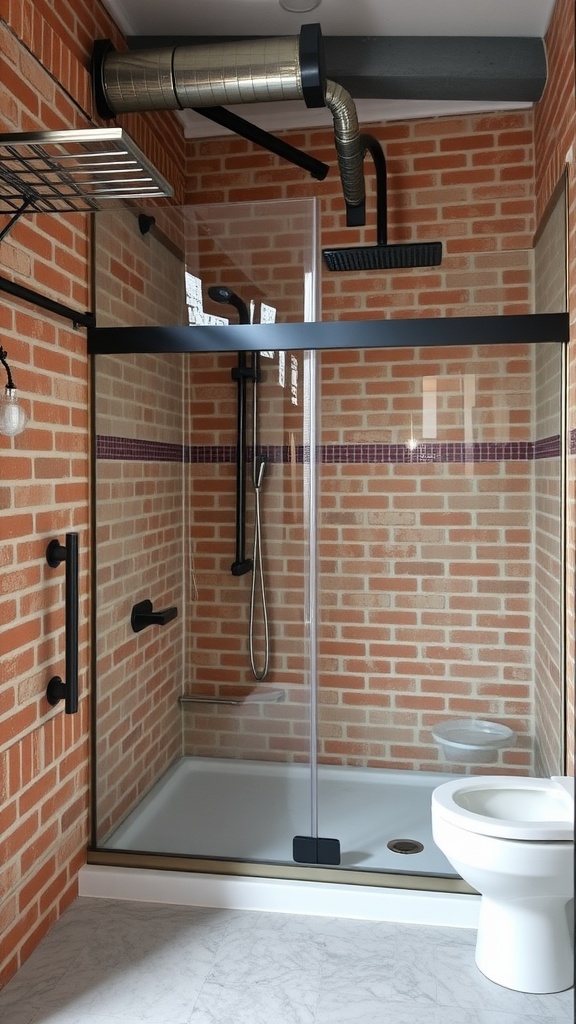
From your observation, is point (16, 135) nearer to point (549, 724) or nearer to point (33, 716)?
point (33, 716)

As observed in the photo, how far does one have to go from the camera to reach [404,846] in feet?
7.72

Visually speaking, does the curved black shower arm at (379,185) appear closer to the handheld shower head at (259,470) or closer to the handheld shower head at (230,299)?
the handheld shower head at (230,299)

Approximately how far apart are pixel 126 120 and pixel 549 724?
2.45 meters

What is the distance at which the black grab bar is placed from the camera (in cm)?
213

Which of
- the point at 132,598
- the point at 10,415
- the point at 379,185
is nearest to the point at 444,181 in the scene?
the point at 379,185

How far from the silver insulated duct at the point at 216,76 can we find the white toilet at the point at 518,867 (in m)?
2.09

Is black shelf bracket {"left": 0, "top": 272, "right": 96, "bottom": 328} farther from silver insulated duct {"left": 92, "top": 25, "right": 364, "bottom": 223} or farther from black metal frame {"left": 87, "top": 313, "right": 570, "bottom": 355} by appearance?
silver insulated duct {"left": 92, "top": 25, "right": 364, "bottom": 223}

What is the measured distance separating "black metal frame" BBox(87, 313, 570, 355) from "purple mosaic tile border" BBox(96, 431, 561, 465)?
293 millimetres

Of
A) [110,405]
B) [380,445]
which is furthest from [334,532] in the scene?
[110,405]

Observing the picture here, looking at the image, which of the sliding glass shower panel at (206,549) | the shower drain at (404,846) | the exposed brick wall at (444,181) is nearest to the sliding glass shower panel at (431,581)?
the shower drain at (404,846)

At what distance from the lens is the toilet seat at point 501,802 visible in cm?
190

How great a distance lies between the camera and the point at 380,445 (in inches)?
93.1

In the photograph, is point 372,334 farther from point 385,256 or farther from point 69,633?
point 69,633

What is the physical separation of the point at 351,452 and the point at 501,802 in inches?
41.6
